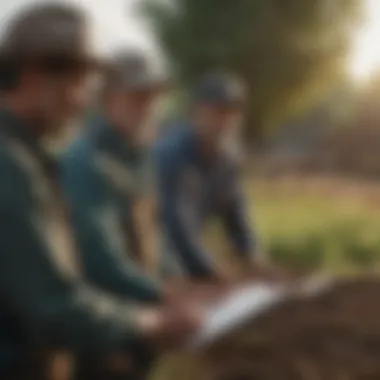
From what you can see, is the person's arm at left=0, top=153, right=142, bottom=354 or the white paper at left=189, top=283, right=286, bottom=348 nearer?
the person's arm at left=0, top=153, right=142, bottom=354

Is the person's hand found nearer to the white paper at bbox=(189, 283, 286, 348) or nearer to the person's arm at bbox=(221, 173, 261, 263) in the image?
the white paper at bbox=(189, 283, 286, 348)

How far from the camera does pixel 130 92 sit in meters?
1.40

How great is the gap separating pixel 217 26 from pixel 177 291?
1.30 feet

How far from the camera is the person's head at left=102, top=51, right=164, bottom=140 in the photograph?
138 cm

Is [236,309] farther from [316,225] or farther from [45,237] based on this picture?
[45,237]

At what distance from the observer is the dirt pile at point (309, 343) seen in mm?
1396

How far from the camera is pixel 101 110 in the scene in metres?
1.38

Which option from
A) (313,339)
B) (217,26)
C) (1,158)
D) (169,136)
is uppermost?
(217,26)

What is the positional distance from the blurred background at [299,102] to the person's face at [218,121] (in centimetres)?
2

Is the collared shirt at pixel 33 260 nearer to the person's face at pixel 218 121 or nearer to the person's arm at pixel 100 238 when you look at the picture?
the person's arm at pixel 100 238

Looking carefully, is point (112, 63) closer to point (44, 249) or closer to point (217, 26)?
point (217, 26)

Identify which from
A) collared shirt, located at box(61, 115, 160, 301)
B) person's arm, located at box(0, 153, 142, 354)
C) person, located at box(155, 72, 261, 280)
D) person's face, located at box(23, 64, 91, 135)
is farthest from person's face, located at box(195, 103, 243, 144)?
person's arm, located at box(0, 153, 142, 354)

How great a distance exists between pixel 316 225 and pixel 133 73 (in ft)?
1.22

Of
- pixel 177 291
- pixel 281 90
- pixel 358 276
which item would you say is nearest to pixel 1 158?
pixel 177 291
